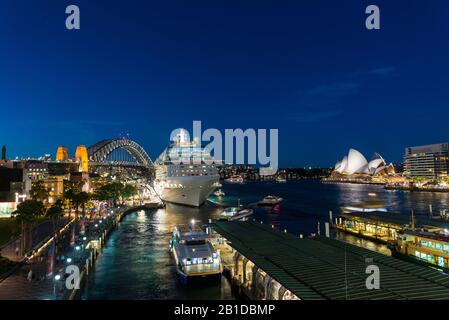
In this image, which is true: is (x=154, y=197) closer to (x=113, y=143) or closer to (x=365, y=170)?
(x=113, y=143)

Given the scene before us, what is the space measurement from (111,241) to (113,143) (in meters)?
90.5

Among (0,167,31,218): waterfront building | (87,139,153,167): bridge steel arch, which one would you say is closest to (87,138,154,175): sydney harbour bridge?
(87,139,153,167): bridge steel arch

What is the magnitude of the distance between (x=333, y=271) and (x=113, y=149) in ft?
363

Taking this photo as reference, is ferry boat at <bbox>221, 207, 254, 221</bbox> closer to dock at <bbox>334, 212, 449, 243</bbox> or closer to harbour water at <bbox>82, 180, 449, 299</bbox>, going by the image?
harbour water at <bbox>82, 180, 449, 299</bbox>

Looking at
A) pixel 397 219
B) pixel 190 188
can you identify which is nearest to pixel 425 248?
A: pixel 397 219

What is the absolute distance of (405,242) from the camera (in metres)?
22.7

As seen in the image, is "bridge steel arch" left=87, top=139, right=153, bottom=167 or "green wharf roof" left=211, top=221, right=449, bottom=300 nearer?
"green wharf roof" left=211, top=221, right=449, bottom=300

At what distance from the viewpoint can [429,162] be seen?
5030 inches

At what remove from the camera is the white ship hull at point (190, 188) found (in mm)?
52312

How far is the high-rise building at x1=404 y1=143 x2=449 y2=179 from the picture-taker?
12294 centimetres

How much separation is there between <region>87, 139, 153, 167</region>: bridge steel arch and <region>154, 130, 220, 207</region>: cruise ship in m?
56.2

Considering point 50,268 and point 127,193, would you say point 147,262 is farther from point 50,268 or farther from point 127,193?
point 127,193

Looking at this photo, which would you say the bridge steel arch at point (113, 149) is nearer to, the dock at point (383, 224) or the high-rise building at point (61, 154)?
the high-rise building at point (61, 154)
